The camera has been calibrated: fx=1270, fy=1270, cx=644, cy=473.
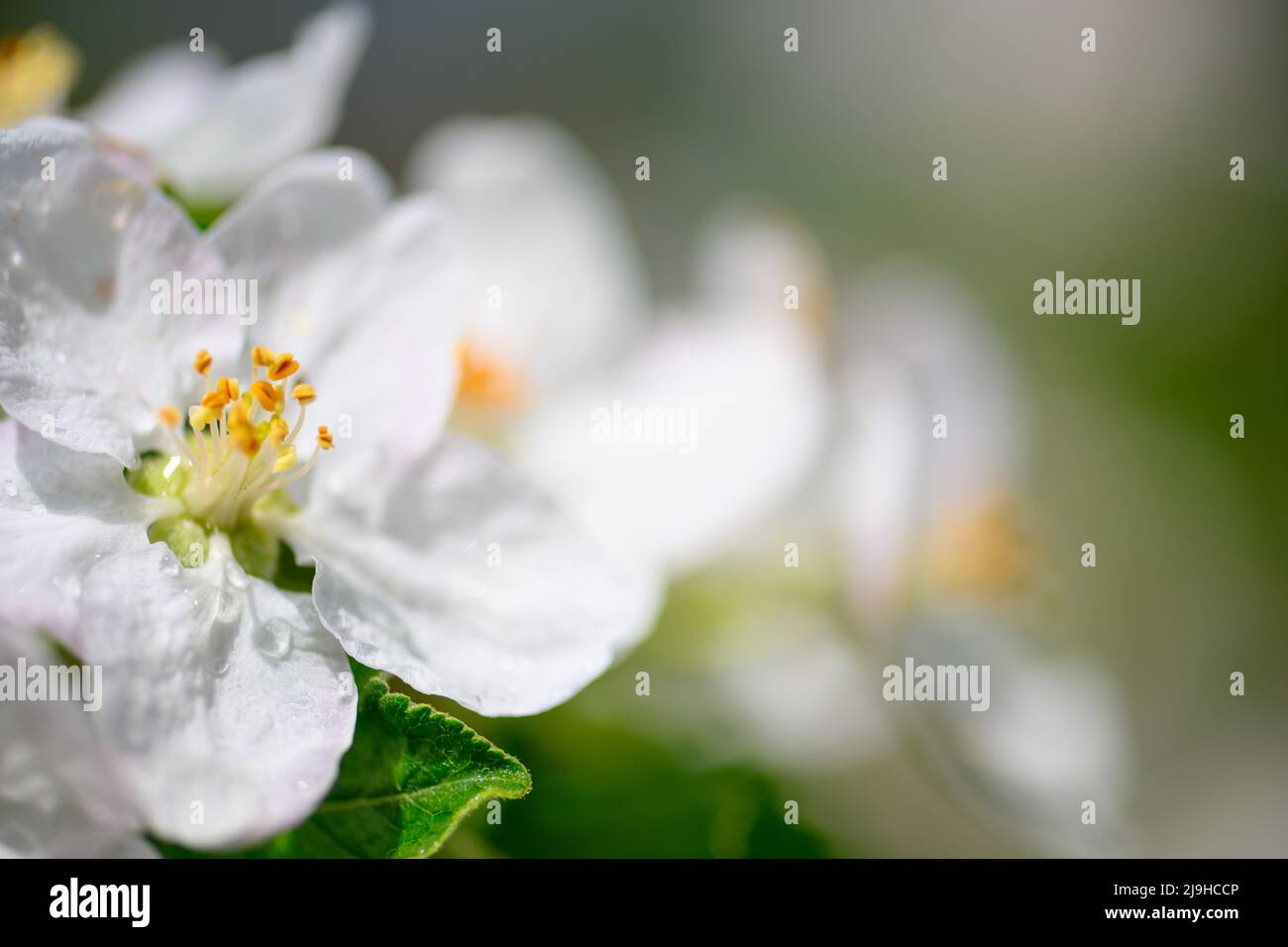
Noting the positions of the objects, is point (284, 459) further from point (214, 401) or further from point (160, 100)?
point (160, 100)

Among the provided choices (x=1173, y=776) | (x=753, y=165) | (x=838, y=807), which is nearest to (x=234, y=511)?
(x=838, y=807)

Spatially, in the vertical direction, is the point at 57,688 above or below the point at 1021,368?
below

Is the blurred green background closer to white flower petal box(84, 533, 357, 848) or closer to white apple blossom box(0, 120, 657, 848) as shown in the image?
white apple blossom box(0, 120, 657, 848)

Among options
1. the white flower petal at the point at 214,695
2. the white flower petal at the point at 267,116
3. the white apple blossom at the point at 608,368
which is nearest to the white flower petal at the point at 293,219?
the white flower petal at the point at 267,116

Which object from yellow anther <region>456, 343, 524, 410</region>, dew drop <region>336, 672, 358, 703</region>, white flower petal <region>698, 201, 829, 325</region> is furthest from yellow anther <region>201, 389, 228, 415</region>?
white flower petal <region>698, 201, 829, 325</region>

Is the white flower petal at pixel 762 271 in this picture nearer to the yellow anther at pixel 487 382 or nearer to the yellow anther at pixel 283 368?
the yellow anther at pixel 487 382

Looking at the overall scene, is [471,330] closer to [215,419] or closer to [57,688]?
[215,419]

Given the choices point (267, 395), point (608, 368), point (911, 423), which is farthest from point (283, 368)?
point (911, 423)
